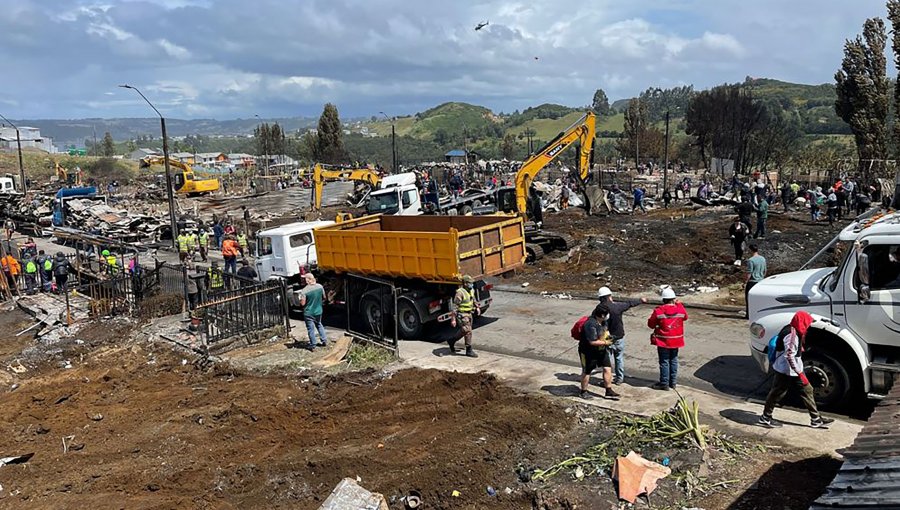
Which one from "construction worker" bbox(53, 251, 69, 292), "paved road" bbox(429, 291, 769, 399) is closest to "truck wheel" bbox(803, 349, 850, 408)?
"paved road" bbox(429, 291, 769, 399)

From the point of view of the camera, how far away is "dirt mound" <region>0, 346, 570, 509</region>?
773 cm

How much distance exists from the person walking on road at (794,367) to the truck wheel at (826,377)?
558 millimetres

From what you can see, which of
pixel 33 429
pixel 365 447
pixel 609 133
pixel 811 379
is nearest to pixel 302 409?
pixel 365 447

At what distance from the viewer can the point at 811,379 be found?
894cm

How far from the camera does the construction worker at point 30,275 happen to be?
22906 mm

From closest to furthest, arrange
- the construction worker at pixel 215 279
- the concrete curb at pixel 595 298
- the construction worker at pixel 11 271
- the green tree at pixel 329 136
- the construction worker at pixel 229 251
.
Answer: the concrete curb at pixel 595 298 < the construction worker at pixel 215 279 < the construction worker at pixel 229 251 < the construction worker at pixel 11 271 < the green tree at pixel 329 136

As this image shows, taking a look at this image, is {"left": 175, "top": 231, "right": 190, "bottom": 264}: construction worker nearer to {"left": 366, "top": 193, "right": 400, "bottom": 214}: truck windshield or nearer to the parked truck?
{"left": 366, "top": 193, "right": 400, "bottom": 214}: truck windshield

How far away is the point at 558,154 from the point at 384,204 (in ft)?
27.8

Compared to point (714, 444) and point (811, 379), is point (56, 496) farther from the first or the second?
point (811, 379)

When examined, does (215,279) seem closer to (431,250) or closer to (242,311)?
(242,311)

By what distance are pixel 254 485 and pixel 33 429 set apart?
16.3ft

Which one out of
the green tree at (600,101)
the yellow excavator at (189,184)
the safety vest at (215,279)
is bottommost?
the safety vest at (215,279)

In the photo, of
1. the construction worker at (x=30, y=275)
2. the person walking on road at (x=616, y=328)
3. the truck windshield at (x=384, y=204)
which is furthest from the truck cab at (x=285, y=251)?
the construction worker at (x=30, y=275)

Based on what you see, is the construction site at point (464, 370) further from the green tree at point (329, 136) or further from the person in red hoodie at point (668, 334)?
the green tree at point (329, 136)
